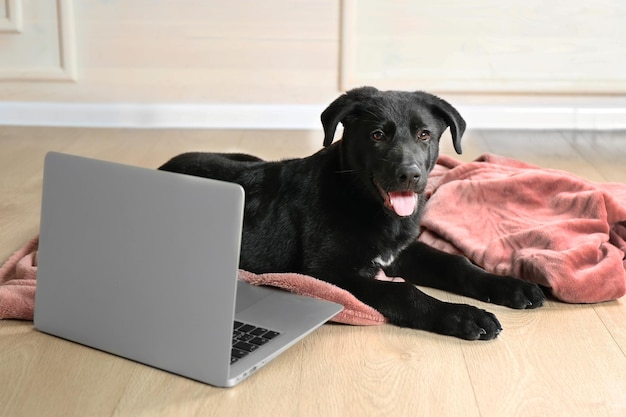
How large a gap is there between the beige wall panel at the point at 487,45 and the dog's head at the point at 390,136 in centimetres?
204

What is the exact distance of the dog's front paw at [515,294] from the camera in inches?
87.4

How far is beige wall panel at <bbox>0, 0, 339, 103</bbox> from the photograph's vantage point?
4.22 m

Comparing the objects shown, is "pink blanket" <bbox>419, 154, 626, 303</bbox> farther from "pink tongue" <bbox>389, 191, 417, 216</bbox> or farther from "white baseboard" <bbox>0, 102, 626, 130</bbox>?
"white baseboard" <bbox>0, 102, 626, 130</bbox>

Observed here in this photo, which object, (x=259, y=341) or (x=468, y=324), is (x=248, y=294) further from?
(x=468, y=324)

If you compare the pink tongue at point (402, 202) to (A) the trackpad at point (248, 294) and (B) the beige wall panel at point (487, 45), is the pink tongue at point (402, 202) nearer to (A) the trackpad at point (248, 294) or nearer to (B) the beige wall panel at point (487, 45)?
(A) the trackpad at point (248, 294)

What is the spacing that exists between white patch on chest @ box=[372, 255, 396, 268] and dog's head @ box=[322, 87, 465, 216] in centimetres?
15

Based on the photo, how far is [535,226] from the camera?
101 inches

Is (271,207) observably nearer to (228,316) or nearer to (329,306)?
(329,306)

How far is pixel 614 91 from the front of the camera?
434cm

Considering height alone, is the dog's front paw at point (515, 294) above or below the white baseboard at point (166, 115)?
below

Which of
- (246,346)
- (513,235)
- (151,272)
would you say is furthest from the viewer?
(513,235)

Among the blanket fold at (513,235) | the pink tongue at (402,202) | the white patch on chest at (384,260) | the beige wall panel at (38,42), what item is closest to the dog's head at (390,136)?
the pink tongue at (402,202)

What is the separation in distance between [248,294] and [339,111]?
531 millimetres

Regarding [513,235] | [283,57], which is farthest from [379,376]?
[283,57]
